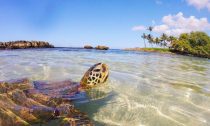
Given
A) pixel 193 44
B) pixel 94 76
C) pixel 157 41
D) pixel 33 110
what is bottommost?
pixel 33 110

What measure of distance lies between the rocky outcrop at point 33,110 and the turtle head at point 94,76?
1.30 metres

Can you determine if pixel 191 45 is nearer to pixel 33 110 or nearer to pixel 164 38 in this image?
pixel 164 38

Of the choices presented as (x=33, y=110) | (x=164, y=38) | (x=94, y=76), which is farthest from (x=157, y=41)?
(x=33, y=110)

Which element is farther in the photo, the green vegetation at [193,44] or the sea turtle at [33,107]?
the green vegetation at [193,44]

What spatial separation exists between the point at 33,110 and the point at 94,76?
85.0 inches

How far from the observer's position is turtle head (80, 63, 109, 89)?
5348 mm

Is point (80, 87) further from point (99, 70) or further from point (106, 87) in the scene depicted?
point (106, 87)

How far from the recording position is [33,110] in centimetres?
336

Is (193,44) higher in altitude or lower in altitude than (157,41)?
lower

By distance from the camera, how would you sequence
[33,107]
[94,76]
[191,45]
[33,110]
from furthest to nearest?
[191,45] → [94,76] → [33,107] → [33,110]

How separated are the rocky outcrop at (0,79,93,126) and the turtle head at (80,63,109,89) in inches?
51.4

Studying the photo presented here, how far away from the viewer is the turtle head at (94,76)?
5.35m

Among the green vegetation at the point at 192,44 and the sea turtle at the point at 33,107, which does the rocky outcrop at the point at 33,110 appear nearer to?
the sea turtle at the point at 33,107

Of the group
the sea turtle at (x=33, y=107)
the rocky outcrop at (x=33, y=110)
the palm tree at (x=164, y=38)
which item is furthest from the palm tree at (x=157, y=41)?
the rocky outcrop at (x=33, y=110)
